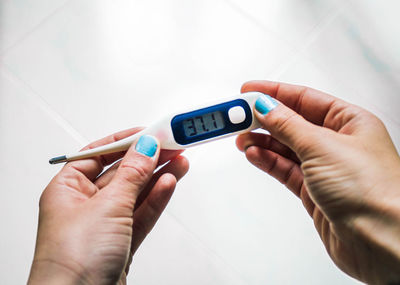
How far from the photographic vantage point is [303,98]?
0.92 metres

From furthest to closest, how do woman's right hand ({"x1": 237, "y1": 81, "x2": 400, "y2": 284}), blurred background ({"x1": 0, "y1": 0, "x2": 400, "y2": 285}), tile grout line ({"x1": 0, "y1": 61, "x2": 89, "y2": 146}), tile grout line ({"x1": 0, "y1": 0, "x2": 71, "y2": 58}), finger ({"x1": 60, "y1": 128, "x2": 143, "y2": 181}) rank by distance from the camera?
1. tile grout line ({"x1": 0, "y1": 0, "x2": 71, "y2": 58})
2. tile grout line ({"x1": 0, "y1": 61, "x2": 89, "y2": 146})
3. blurred background ({"x1": 0, "y1": 0, "x2": 400, "y2": 285})
4. finger ({"x1": 60, "y1": 128, "x2": 143, "y2": 181})
5. woman's right hand ({"x1": 237, "y1": 81, "x2": 400, "y2": 284})

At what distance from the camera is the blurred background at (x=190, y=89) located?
1064mm

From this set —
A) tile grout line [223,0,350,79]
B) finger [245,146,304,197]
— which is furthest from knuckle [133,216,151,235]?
tile grout line [223,0,350,79]

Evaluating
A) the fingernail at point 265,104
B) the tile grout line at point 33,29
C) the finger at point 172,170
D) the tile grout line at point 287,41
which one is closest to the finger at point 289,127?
the fingernail at point 265,104

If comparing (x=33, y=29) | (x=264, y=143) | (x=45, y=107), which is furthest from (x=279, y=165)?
(x=33, y=29)

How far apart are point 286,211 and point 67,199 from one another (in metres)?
0.69

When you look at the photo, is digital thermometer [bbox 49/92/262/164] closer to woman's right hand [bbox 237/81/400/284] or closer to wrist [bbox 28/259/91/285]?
woman's right hand [bbox 237/81/400/284]

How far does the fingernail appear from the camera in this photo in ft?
2.67

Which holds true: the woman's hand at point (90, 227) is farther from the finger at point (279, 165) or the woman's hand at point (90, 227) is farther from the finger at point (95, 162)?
the finger at point (279, 165)

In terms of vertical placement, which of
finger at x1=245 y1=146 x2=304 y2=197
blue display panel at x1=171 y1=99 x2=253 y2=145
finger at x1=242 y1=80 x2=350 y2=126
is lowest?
finger at x1=245 y1=146 x2=304 y2=197

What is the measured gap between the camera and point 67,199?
2.55ft

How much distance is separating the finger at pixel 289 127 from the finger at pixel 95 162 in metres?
0.34

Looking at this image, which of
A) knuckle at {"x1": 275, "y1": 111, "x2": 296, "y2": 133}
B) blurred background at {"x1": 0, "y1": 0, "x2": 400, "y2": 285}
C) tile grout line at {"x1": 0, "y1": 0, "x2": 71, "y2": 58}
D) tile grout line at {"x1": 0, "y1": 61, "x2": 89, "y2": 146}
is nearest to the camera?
knuckle at {"x1": 275, "y1": 111, "x2": 296, "y2": 133}

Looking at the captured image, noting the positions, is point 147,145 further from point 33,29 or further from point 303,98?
point 33,29
